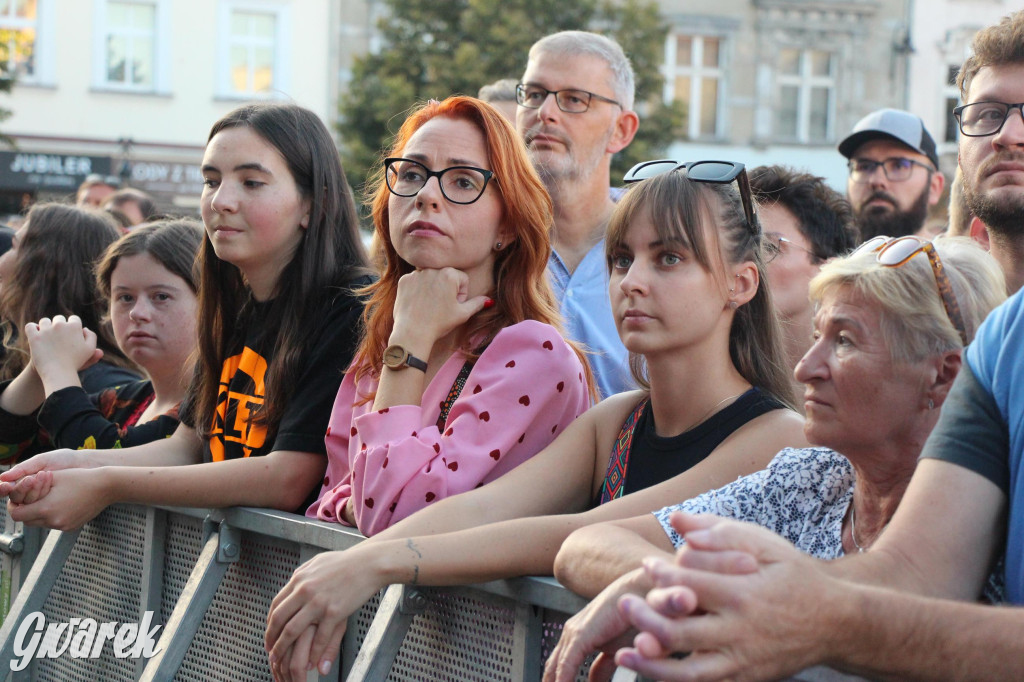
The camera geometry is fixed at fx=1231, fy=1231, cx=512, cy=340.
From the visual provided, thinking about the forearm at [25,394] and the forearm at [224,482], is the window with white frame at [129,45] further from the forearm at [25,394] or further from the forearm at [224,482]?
the forearm at [224,482]

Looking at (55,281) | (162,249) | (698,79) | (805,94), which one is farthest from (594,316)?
(805,94)

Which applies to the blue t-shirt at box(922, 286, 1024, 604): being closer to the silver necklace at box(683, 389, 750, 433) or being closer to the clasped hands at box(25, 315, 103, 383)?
the silver necklace at box(683, 389, 750, 433)

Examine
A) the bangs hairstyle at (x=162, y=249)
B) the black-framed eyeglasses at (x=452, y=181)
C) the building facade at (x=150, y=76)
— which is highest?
the building facade at (x=150, y=76)

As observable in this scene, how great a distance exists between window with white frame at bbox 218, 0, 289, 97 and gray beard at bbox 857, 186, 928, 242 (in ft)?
62.6

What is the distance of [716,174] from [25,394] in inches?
121

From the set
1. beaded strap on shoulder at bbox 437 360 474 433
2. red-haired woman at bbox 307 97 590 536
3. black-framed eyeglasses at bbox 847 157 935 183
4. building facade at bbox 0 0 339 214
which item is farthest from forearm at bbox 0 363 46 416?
building facade at bbox 0 0 339 214

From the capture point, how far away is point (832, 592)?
5.80 ft

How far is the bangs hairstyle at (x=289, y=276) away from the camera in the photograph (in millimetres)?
3562

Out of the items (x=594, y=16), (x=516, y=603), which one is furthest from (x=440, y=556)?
(x=594, y=16)

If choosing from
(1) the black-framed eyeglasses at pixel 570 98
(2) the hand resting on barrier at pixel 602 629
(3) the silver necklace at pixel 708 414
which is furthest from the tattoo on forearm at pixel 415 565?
(1) the black-framed eyeglasses at pixel 570 98

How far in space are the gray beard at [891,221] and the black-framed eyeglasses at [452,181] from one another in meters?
2.74

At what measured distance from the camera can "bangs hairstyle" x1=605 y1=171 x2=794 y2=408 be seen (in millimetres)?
2826

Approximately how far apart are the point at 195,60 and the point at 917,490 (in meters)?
22.5

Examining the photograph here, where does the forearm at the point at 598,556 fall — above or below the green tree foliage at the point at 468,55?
below
